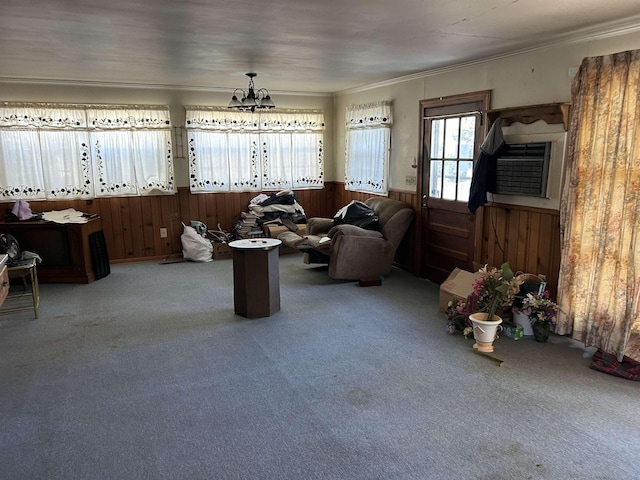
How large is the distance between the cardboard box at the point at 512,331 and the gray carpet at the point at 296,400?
0.07 meters

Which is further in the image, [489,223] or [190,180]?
[190,180]

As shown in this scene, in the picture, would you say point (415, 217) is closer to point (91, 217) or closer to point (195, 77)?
point (195, 77)

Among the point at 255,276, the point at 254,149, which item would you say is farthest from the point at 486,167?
the point at 254,149

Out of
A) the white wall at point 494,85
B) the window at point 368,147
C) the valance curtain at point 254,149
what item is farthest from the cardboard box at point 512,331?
the valance curtain at point 254,149

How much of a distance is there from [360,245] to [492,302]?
72.8 inches

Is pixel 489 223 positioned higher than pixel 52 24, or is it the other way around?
pixel 52 24

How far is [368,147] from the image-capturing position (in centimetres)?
644

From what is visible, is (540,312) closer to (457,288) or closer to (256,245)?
(457,288)

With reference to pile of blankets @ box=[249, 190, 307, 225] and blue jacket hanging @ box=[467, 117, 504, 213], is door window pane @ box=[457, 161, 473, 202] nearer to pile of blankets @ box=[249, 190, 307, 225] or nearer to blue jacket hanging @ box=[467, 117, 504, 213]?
blue jacket hanging @ box=[467, 117, 504, 213]

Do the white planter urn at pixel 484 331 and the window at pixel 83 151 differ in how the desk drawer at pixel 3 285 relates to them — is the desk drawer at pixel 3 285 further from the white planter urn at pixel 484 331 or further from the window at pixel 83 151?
the window at pixel 83 151

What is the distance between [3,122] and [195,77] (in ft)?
7.64

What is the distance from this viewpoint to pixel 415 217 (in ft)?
18.4

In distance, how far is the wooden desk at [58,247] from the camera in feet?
17.4

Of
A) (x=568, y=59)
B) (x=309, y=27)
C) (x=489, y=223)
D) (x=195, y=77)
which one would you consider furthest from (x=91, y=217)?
(x=568, y=59)
